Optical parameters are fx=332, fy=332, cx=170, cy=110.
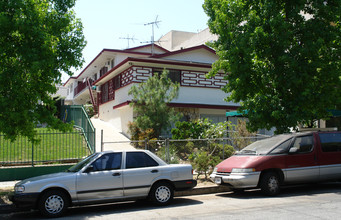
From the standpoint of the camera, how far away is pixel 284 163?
379 inches

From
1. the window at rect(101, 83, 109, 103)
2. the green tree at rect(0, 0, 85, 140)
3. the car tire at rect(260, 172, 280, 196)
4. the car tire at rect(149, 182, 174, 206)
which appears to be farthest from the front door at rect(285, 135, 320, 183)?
the window at rect(101, 83, 109, 103)

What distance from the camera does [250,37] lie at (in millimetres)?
12109

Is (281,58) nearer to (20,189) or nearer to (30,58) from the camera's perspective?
(30,58)

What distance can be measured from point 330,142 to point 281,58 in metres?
3.32

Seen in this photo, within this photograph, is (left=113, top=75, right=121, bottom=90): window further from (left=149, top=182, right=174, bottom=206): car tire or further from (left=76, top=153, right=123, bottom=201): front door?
(left=149, top=182, right=174, bottom=206): car tire

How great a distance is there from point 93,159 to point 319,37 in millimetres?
9138

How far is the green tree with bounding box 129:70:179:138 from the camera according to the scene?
16.7 metres

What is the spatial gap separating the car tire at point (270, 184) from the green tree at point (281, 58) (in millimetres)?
2994

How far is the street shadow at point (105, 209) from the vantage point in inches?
308

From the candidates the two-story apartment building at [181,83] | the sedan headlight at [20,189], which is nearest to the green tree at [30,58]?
the sedan headlight at [20,189]

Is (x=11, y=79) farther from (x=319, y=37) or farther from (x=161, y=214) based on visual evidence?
(x=319, y=37)

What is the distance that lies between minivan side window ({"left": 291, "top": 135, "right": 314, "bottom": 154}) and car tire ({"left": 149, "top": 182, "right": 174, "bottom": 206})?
416 centimetres

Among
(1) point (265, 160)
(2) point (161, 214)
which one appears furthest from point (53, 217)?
(1) point (265, 160)

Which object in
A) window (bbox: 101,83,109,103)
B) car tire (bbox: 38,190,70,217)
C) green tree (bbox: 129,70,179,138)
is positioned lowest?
car tire (bbox: 38,190,70,217)
